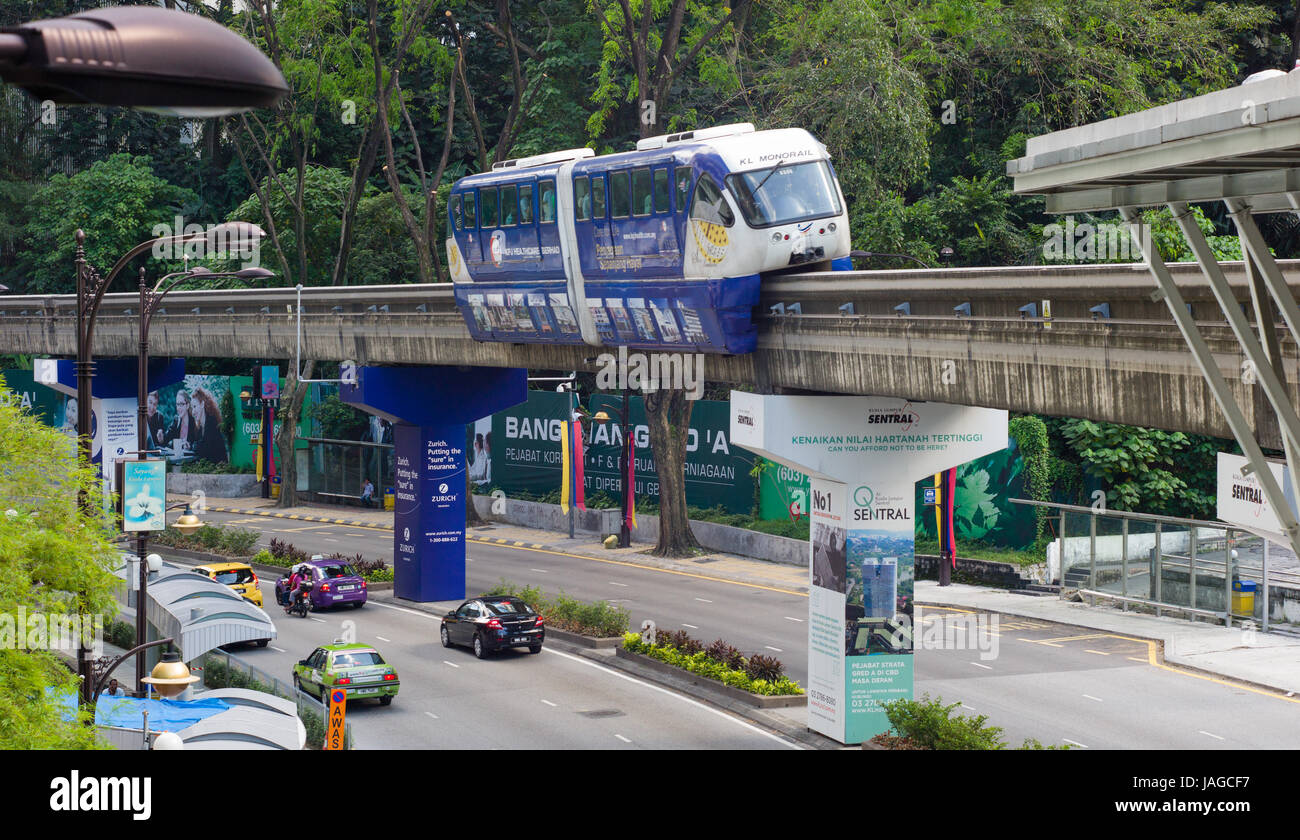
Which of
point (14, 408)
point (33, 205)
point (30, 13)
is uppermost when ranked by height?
point (30, 13)

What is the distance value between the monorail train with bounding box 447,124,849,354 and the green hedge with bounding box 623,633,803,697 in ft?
22.3

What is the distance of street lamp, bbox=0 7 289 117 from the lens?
12.2 ft

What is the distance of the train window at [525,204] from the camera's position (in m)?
31.6

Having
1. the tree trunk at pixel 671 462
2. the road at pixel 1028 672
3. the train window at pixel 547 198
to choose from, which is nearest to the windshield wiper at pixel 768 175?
the train window at pixel 547 198

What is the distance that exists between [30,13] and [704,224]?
Answer: 64.0 metres

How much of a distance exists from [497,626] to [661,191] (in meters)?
11.2

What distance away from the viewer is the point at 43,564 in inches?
740

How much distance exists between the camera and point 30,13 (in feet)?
250

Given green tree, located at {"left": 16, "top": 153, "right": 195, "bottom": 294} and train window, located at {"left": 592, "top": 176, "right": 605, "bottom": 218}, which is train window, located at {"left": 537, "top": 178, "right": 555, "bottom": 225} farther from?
green tree, located at {"left": 16, "top": 153, "right": 195, "bottom": 294}

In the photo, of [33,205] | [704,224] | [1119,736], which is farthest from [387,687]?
[33,205]

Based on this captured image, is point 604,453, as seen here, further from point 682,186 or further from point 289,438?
point 682,186

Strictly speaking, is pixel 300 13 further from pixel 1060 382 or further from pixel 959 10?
pixel 1060 382

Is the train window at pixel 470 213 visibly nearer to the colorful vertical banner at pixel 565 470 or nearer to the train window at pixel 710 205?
the train window at pixel 710 205

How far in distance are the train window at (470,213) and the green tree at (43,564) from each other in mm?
13722
